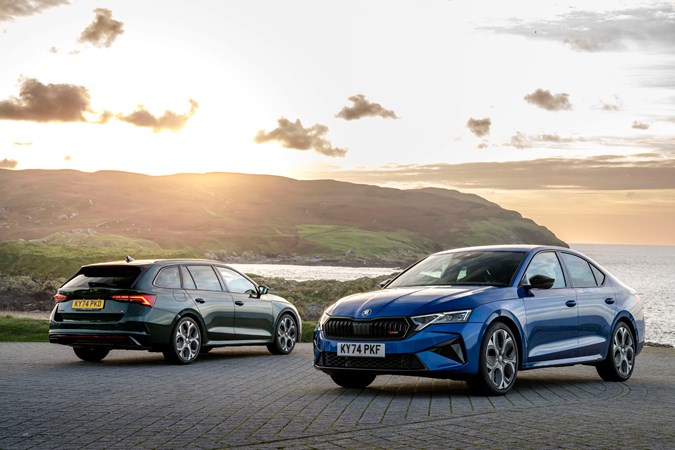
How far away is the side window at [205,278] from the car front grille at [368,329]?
5.66 meters

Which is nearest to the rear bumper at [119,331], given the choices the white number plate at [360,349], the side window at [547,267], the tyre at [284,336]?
the tyre at [284,336]

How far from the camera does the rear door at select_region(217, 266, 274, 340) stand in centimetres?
1814

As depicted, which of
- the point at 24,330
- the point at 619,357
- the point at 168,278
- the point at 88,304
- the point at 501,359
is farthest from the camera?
the point at 24,330

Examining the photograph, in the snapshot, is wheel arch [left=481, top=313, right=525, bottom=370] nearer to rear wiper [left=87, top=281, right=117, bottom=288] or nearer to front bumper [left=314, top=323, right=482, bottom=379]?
front bumper [left=314, top=323, right=482, bottom=379]

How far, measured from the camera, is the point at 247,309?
18375 mm

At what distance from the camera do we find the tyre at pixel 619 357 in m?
14.0

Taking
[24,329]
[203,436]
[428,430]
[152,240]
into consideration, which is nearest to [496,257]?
[428,430]

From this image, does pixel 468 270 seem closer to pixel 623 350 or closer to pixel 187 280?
pixel 623 350

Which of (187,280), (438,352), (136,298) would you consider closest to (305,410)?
(438,352)

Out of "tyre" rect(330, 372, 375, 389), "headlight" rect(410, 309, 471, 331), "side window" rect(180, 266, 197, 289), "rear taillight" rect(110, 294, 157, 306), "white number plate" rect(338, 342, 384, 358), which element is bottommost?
"tyre" rect(330, 372, 375, 389)

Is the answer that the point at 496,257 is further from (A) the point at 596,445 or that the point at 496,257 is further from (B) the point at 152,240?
(B) the point at 152,240

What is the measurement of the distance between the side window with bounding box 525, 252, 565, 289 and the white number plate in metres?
2.36

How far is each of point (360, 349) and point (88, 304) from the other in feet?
20.6

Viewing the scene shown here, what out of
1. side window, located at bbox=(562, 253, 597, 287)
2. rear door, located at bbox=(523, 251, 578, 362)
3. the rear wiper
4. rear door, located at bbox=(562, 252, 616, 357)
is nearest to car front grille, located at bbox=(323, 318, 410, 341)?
rear door, located at bbox=(523, 251, 578, 362)
